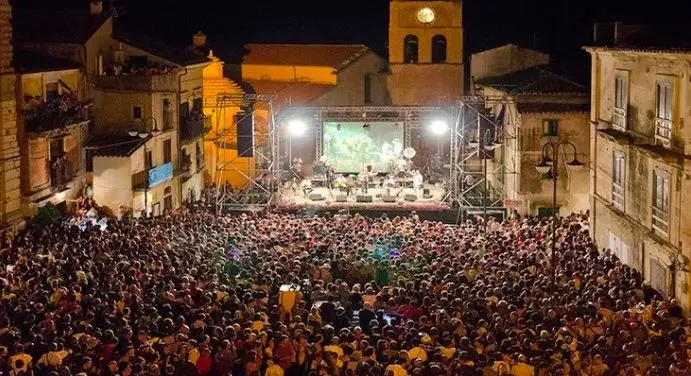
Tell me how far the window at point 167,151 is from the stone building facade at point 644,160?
19.1m

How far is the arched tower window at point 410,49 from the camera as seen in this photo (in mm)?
53031

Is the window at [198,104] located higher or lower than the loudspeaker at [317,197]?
higher

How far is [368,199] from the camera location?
43875mm

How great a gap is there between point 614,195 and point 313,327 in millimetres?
14566

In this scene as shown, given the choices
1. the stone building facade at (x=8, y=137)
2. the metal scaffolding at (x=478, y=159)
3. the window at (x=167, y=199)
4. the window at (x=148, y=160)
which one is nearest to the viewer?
the stone building facade at (x=8, y=137)

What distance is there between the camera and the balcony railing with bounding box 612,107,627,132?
30.5m

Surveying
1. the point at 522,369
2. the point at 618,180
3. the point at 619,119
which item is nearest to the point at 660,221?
the point at 618,180

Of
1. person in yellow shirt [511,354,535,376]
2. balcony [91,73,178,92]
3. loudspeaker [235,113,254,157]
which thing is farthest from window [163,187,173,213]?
person in yellow shirt [511,354,535,376]

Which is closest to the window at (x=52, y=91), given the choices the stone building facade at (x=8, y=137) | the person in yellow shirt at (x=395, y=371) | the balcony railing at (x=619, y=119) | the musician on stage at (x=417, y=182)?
the stone building facade at (x=8, y=137)

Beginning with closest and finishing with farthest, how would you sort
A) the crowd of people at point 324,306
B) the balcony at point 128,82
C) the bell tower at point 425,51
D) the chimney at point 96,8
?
1. the crowd of people at point 324,306
2. the balcony at point 128,82
3. the chimney at point 96,8
4. the bell tower at point 425,51

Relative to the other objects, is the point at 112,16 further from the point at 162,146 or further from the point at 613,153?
the point at 613,153

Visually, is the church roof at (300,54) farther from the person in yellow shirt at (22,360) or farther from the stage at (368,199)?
the person in yellow shirt at (22,360)

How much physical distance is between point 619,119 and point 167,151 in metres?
21.1

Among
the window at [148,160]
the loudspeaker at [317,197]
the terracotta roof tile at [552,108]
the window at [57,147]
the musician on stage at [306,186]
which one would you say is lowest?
the loudspeaker at [317,197]
